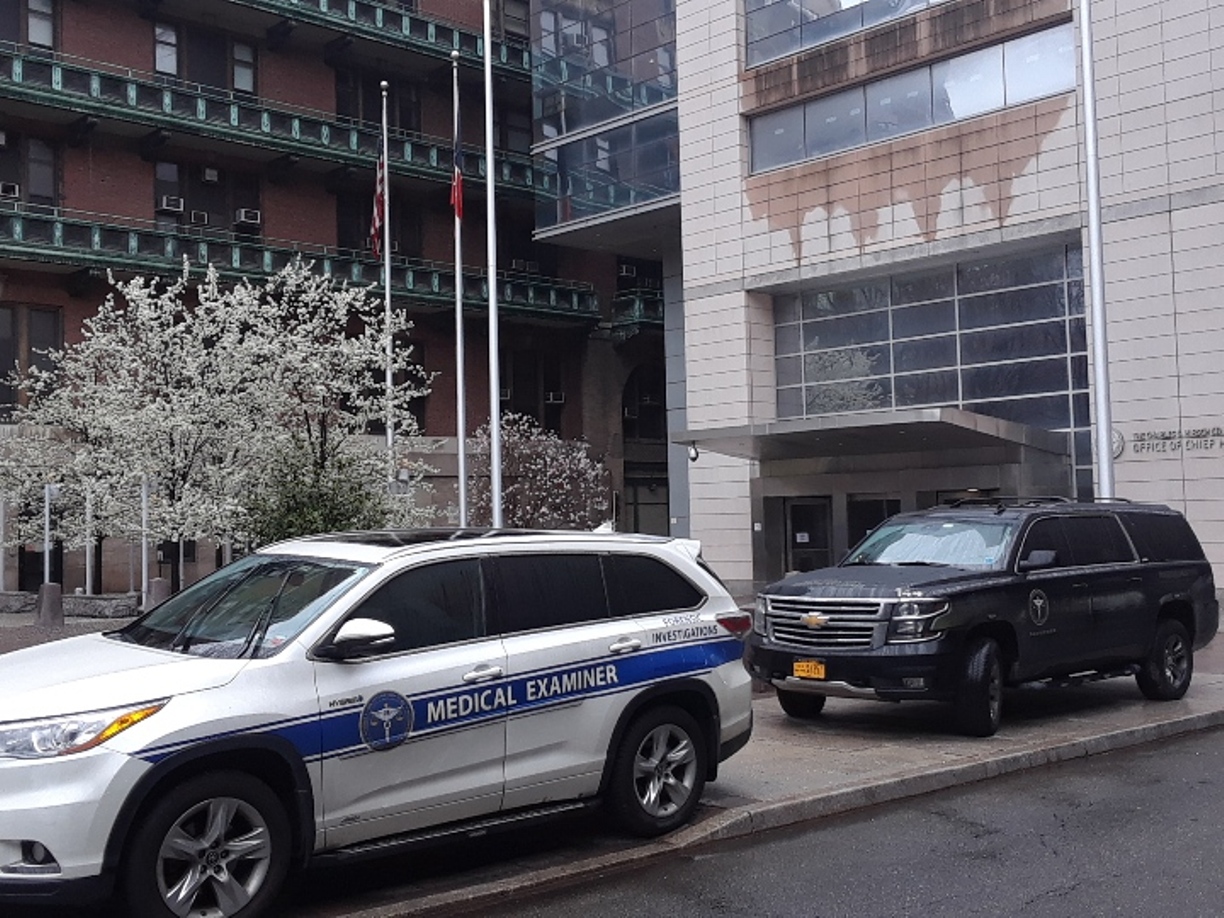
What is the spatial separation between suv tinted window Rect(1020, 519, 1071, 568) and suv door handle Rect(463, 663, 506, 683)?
20.4ft

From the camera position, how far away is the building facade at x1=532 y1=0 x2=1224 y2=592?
83.8 ft

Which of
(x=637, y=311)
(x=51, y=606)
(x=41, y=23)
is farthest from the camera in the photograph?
(x=637, y=311)

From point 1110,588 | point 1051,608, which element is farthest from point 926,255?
point 1051,608

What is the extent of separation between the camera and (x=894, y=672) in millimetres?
10742

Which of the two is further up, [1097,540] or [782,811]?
[1097,540]

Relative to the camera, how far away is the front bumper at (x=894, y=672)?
1070 cm

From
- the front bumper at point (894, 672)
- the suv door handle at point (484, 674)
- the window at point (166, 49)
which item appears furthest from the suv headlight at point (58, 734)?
the window at point (166, 49)

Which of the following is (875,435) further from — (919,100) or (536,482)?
(536,482)

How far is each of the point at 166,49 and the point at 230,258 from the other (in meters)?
6.04

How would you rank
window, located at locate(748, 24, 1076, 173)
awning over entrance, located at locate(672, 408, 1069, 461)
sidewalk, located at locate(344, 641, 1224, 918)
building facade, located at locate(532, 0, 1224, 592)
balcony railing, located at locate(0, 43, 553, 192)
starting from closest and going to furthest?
sidewalk, located at locate(344, 641, 1224, 918)
awning over entrance, located at locate(672, 408, 1069, 461)
building facade, located at locate(532, 0, 1224, 592)
window, located at locate(748, 24, 1076, 173)
balcony railing, located at locate(0, 43, 553, 192)

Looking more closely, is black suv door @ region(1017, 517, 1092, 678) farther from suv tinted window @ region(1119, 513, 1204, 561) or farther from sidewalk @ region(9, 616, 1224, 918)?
suv tinted window @ region(1119, 513, 1204, 561)

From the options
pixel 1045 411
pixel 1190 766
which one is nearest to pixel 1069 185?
pixel 1045 411

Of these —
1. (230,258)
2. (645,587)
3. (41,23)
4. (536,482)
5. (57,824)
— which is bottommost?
(57,824)

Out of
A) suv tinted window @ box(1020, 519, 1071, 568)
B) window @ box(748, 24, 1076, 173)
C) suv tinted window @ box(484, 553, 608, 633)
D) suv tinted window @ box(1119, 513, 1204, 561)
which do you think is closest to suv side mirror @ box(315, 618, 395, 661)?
suv tinted window @ box(484, 553, 608, 633)
